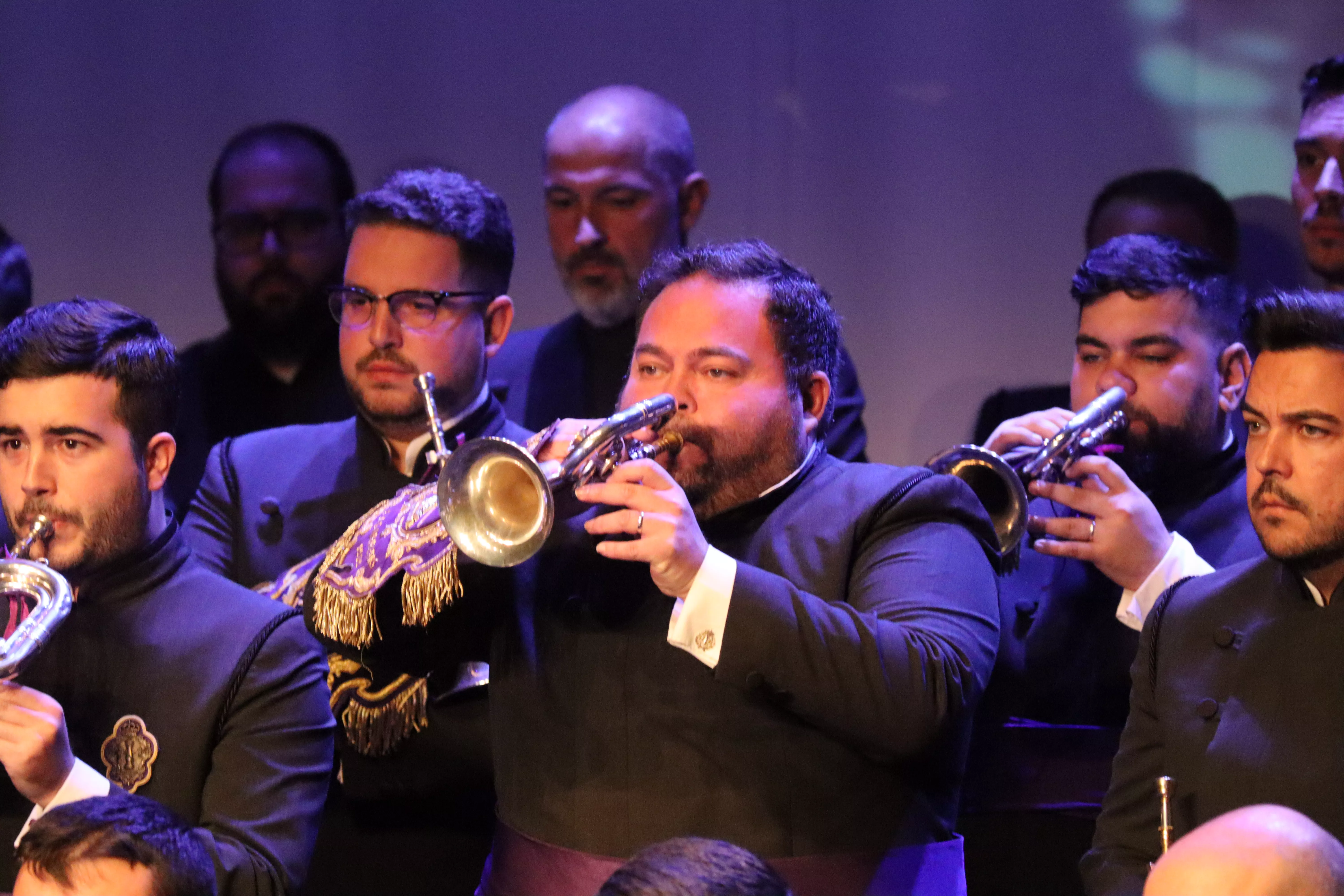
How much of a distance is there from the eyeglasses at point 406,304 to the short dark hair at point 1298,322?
5.94 ft

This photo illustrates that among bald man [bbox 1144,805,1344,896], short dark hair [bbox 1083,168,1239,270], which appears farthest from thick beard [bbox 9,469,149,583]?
short dark hair [bbox 1083,168,1239,270]

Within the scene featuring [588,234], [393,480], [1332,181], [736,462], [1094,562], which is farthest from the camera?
[588,234]

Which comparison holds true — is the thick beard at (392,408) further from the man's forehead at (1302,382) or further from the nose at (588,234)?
the man's forehead at (1302,382)

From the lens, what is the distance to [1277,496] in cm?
273

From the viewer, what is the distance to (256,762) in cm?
288

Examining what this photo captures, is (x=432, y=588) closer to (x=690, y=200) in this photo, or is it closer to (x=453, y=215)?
(x=453, y=215)

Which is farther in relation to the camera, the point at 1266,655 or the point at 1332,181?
the point at 1332,181

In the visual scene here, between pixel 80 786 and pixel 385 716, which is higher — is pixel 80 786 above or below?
above

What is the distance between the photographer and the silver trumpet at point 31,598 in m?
2.72

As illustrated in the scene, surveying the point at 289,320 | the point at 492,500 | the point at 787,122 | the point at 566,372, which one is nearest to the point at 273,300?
the point at 289,320

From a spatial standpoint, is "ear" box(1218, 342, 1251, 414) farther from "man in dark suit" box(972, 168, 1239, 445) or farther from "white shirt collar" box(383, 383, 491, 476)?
"white shirt collar" box(383, 383, 491, 476)

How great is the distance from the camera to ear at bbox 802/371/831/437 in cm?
312

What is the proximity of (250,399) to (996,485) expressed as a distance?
244cm

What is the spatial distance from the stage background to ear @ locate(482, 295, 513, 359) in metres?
1.10
